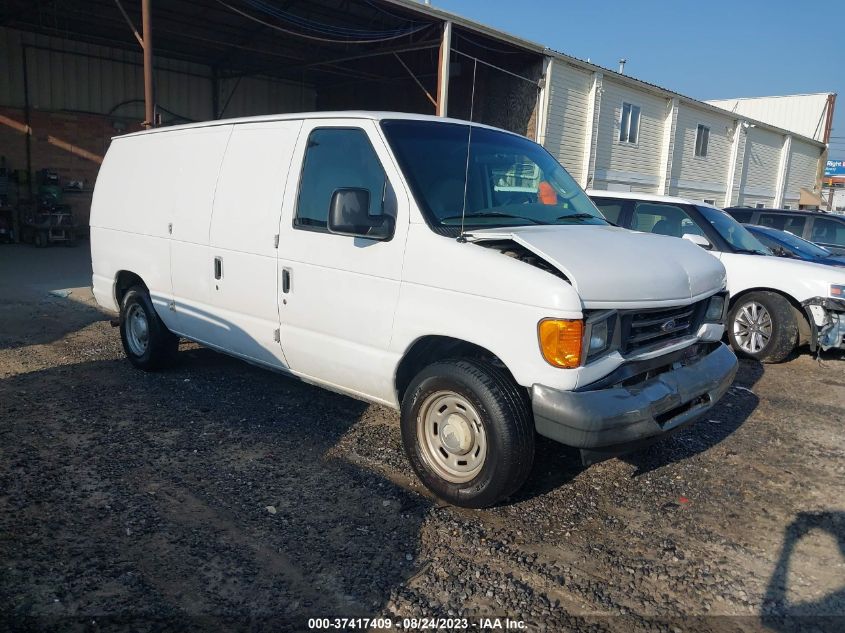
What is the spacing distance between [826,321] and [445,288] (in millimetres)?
5489

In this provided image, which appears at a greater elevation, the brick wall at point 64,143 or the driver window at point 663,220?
the brick wall at point 64,143

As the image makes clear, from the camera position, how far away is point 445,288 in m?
3.71

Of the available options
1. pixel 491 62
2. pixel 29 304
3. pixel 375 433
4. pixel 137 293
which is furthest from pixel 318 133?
pixel 491 62

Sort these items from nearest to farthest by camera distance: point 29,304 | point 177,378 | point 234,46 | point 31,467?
point 31,467 → point 177,378 → point 29,304 → point 234,46

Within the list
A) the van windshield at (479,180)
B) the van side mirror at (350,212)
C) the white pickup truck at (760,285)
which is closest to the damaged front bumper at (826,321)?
the white pickup truck at (760,285)

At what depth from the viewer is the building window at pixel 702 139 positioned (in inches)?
1037

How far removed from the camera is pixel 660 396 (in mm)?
3600

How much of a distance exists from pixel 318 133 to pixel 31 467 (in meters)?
2.77

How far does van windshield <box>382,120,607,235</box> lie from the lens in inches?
160

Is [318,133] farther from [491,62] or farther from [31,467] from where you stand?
[491,62]

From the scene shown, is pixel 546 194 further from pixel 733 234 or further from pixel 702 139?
pixel 702 139

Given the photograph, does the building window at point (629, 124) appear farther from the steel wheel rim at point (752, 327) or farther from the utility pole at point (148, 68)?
the steel wheel rim at point (752, 327)

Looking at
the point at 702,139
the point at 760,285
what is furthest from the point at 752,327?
the point at 702,139

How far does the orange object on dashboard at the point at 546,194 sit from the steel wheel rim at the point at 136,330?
12.1ft
